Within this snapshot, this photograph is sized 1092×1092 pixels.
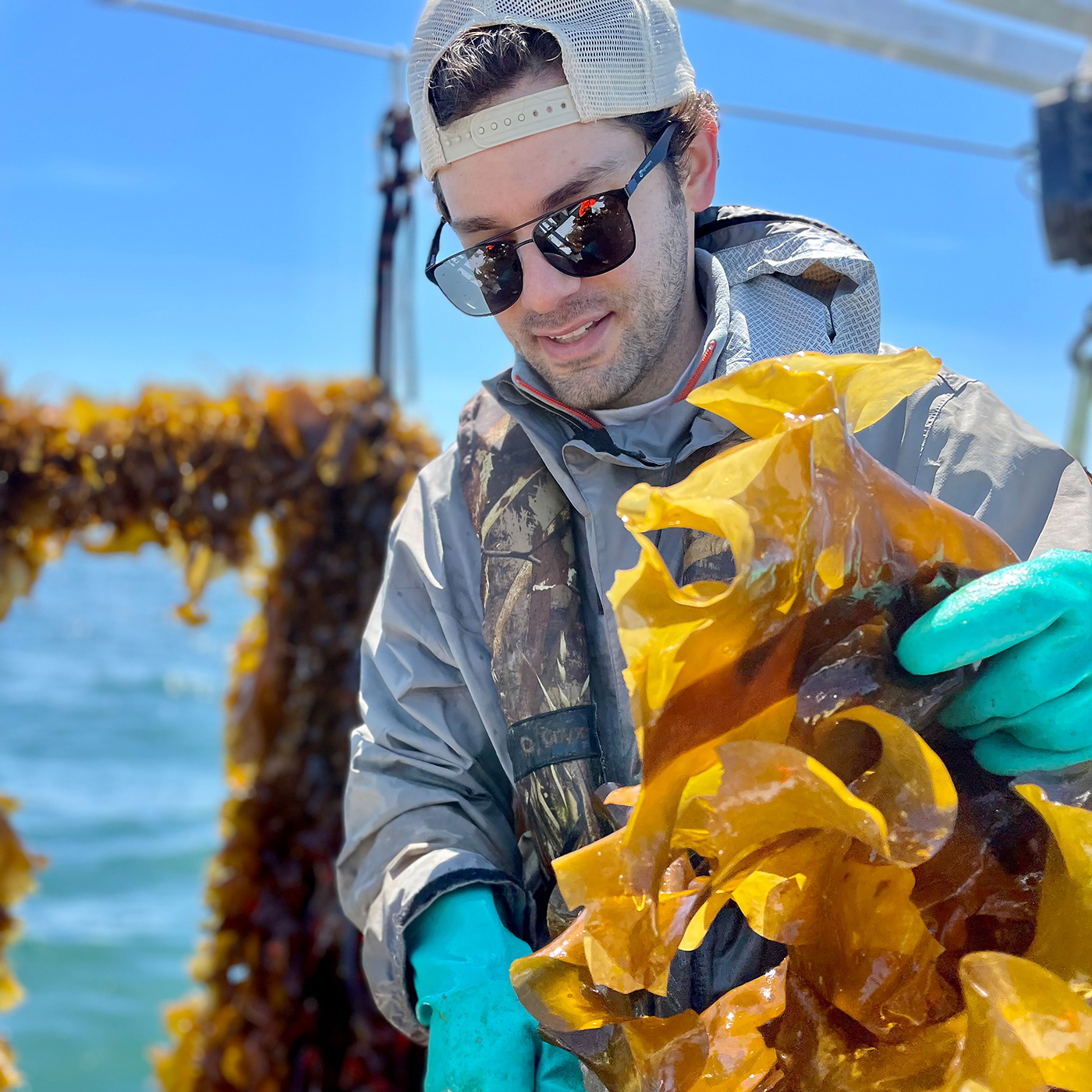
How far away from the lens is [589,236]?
139 centimetres

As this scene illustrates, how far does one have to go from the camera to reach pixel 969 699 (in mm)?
957

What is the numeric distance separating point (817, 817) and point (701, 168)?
1.05m

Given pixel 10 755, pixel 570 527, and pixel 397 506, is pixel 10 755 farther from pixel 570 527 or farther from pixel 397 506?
pixel 570 527

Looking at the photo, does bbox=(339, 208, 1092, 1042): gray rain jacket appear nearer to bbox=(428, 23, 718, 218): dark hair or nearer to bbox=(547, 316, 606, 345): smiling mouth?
bbox=(547, 316, 606, 345): smiling mouth

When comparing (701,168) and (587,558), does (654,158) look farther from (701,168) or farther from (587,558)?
(587,558)

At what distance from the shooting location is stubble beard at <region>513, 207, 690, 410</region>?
1.44 meters

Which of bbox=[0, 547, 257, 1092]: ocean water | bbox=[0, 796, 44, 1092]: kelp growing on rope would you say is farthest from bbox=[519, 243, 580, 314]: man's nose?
bbox=[0, 796, 44, 1092]: kelp growing on rope

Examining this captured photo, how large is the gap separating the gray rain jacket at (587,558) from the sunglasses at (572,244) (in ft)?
0.44

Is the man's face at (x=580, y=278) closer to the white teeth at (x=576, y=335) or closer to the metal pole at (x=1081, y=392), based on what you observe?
the white teeth at (x=576, y=335)

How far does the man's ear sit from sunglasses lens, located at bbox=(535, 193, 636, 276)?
19 cm

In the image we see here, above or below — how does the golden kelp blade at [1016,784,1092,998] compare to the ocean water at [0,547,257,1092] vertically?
above

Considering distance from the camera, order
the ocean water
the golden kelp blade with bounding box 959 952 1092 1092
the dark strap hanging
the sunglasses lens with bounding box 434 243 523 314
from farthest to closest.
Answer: the ocean water → the sunglasses lens with bounding box 434 243 523 314 → the dark strap hanging → the golden kelp blade with bounding box 959 952 1092 1092

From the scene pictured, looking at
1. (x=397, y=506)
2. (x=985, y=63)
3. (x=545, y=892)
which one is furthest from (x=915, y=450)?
(x=985, y=63)

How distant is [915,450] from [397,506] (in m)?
2.03
